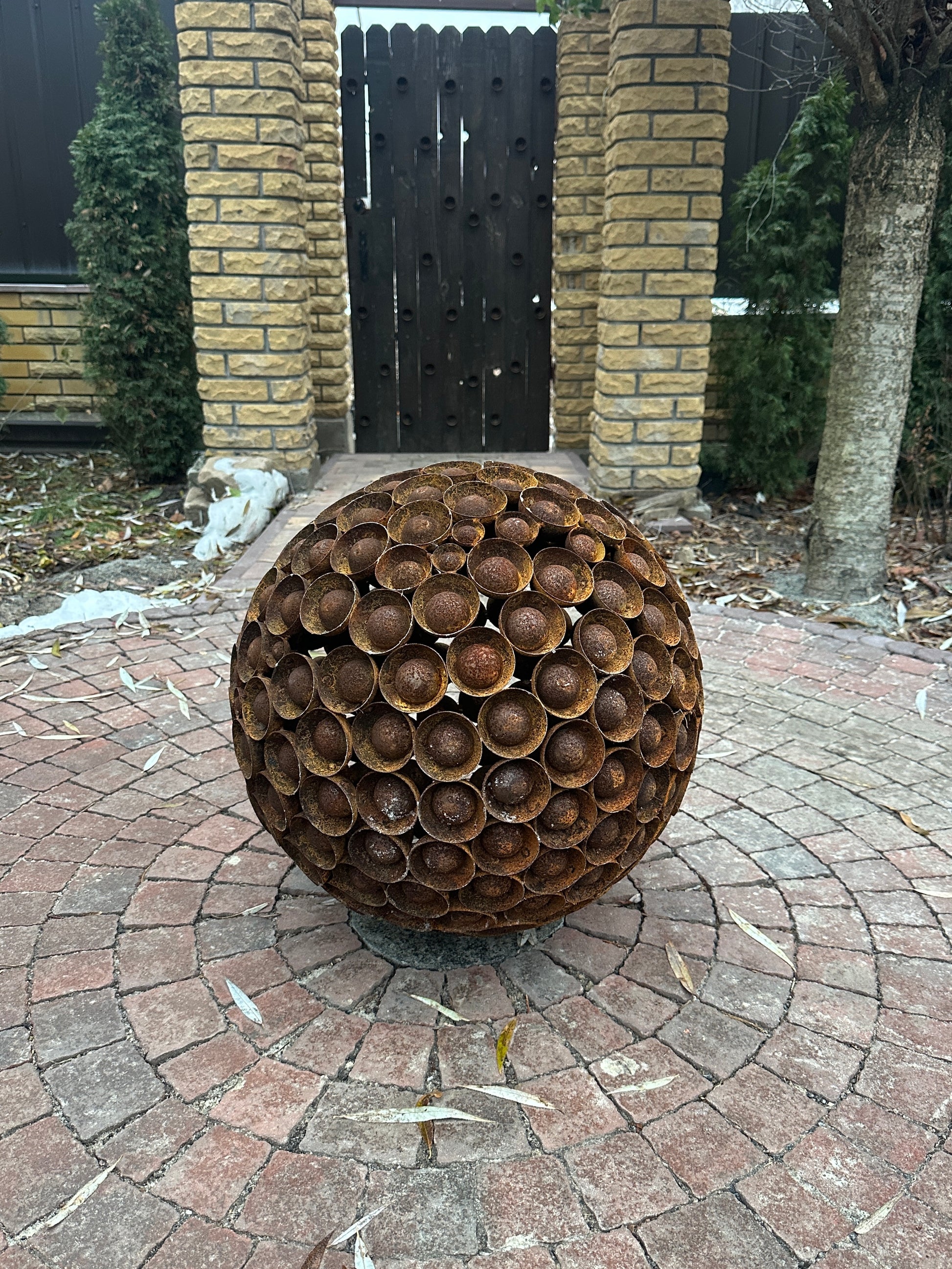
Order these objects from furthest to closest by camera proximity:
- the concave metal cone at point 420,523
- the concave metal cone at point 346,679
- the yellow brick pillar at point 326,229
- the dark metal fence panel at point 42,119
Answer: the dark metal fence panel at point 42,119, the yellow brick pillar at point 326,229, the concave metal cone at point 420,523, the concave metal cone at point 346,679

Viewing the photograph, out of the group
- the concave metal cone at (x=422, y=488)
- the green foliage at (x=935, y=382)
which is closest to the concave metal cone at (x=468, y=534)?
the concave metal cone at (x=422, y=488)

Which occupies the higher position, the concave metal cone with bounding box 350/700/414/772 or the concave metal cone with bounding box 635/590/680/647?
the concave metal cone with bounding box 635/590/680/647

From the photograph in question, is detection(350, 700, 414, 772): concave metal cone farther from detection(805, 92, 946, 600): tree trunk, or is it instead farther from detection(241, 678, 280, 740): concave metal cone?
detection(805, 92, 946, 600): tree trunk

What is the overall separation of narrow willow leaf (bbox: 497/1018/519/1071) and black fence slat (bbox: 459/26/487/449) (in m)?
6.86

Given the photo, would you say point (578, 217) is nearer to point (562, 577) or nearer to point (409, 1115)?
point (562, 577)

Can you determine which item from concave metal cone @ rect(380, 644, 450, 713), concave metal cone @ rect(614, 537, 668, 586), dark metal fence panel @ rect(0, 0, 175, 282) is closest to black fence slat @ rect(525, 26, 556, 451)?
dark metal fence panel @ rect(0, 0, 175, 282)

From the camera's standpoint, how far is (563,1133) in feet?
6.42

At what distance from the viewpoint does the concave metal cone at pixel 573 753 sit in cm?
209

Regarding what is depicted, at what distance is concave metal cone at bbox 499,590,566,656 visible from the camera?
2.08 meters

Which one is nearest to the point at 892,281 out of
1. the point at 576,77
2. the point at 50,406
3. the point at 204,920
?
the point at 576,77

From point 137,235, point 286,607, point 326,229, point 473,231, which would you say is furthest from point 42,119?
point 286,607

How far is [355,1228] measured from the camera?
5.72 feet

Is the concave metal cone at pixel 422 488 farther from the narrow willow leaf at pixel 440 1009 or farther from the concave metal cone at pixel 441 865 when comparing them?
the narrow willow leaf at pixel 440 1009

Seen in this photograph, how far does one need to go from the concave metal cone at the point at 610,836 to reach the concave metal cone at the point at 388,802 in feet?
1.45
